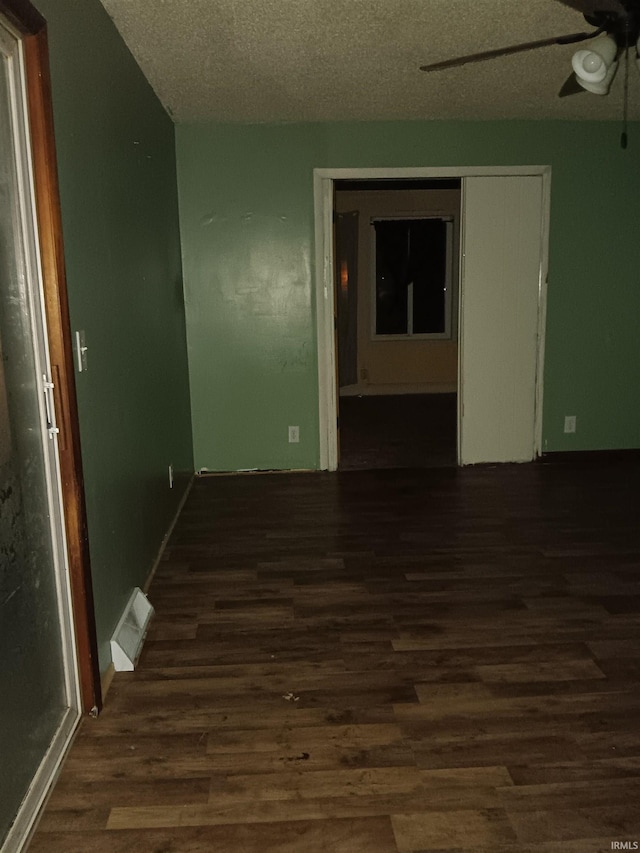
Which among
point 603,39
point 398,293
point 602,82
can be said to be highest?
point 603,39

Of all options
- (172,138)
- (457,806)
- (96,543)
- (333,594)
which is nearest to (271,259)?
(172,138)

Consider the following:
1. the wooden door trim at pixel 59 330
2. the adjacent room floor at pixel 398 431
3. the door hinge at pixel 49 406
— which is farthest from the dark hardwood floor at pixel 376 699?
the adjacent room floor at pixel 398 431

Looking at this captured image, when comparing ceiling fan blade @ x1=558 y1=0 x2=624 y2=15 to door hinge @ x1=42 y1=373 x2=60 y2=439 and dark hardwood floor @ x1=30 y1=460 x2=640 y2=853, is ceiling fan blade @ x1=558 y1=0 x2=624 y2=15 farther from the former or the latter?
dark hardwood floor @ x1=30 y1=460 x2=640 y2=853

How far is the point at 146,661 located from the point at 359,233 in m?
6.75

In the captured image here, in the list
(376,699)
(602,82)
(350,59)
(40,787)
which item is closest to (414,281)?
(350,59)

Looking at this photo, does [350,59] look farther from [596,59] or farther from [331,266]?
[331,266]

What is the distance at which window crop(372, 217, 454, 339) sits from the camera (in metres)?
8.52

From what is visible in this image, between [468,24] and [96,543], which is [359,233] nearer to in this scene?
Answer: [468,24]

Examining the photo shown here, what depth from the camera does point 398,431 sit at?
631 cm

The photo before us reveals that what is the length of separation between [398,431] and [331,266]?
202cm

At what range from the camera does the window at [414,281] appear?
27.9ft

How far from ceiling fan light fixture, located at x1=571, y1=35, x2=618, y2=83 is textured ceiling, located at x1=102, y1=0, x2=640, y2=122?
0.16 m

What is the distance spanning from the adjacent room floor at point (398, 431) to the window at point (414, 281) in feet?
3.18

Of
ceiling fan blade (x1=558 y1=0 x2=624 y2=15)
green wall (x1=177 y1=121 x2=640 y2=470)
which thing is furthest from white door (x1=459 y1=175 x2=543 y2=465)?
ceiling fan blade (x1=558 y1=0 x2=624 y2=15)
